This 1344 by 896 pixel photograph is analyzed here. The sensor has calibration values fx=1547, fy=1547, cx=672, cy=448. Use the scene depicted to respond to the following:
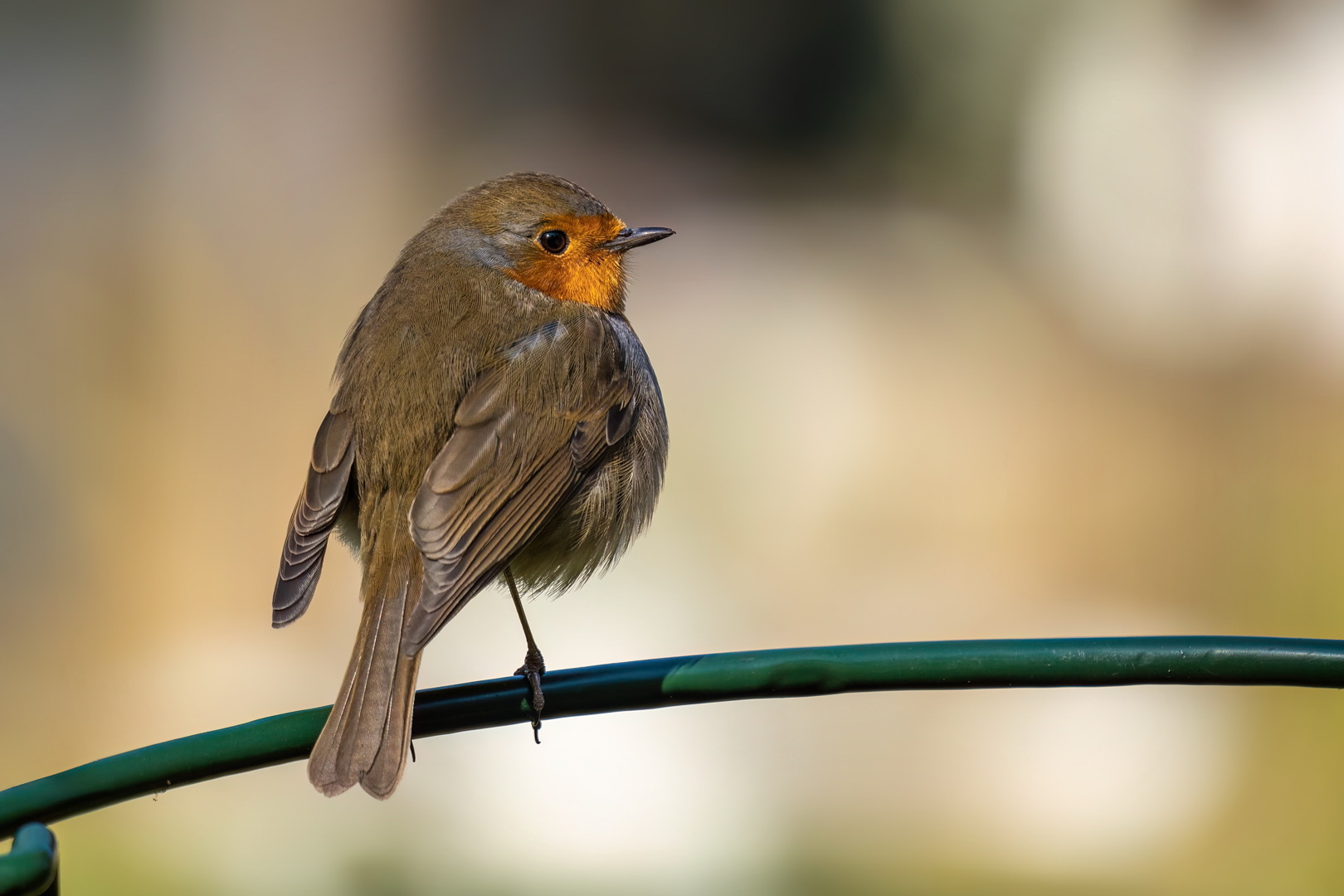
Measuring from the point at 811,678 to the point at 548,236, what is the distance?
1.76 meters

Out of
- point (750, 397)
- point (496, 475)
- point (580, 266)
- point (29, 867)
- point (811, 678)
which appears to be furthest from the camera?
point (750, 397)

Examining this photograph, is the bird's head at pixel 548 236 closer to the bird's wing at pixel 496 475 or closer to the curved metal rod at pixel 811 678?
the bird's wing at pixel 496 475

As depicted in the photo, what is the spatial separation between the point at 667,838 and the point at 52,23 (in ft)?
13.0

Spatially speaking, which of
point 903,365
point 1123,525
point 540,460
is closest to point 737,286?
point 903,365

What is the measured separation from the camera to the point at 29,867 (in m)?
1.67

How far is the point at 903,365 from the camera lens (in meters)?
6.32

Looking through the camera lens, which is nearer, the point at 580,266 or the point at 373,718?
the point at 373,718

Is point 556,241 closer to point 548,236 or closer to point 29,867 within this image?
point 548,236

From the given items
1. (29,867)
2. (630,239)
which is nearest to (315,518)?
(630,239)

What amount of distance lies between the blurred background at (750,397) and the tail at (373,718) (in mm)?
2912

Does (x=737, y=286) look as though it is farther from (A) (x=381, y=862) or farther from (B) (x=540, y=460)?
(B) (x=540, y=460)

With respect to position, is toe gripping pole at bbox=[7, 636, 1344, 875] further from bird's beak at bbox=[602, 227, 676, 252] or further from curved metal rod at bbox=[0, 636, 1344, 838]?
bird's beak at bbox=[602, 227, 676, 252]

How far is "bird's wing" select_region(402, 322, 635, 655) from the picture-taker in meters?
2.64

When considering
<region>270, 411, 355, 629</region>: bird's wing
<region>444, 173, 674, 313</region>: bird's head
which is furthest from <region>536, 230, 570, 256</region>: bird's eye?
<region>270, 411, 355, 629</region>: bird's wing
